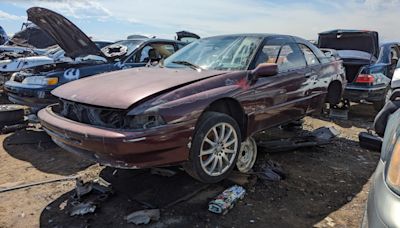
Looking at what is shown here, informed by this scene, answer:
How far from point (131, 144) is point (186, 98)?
66 centimetres

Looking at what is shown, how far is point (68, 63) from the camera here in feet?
18.9

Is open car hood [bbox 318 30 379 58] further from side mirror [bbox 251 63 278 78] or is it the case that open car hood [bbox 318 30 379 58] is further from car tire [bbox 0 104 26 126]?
car tire [bbox 0 104 26 126]

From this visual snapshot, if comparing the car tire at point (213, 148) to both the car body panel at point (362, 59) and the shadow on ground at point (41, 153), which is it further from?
the car body panel at point (362, 59)

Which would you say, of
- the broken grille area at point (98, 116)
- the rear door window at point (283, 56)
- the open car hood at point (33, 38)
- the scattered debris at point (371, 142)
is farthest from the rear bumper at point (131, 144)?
the open car hood at point (33, 38)

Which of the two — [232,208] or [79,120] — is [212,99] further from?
[79,120]

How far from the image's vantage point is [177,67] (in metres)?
3.98

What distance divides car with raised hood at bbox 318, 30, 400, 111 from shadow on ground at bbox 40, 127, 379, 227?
2.84m

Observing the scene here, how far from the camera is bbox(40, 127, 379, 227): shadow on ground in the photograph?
9.55 ft

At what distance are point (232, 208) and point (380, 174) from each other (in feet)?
5.51

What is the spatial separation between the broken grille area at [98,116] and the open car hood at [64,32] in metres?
2.86

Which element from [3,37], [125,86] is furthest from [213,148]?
[3,37]

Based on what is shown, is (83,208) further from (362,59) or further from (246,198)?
(362,59)

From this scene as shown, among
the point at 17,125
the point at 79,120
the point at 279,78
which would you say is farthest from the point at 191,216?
the point at 17,125

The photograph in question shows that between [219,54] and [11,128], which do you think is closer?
[219,54]
